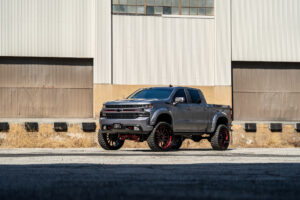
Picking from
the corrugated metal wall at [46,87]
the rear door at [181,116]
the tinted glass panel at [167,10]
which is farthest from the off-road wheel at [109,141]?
the tinted glass panel at [167,10]

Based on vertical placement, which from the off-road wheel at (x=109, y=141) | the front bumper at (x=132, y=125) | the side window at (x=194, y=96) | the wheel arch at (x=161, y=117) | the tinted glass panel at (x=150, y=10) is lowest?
the off-road wheel at (x=109, y=141)

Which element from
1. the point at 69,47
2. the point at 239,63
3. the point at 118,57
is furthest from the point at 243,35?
the point at 69,47

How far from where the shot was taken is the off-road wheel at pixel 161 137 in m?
14.3

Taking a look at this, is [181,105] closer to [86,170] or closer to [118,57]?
[86,170]

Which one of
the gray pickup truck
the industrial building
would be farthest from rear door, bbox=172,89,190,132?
the industrial building

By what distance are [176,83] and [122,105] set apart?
13417 mm

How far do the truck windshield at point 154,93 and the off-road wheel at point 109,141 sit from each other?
51.7 inches

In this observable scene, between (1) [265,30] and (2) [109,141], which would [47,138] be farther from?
(1) [265,30]

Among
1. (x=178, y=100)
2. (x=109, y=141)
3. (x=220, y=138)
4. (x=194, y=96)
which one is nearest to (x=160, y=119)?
(x=178, y=100)

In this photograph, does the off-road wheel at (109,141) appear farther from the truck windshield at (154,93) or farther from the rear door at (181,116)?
the rear door at (181,116)

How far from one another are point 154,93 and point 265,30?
582 inches

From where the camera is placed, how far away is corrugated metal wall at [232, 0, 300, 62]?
1129 inches

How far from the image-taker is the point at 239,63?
2925 cm

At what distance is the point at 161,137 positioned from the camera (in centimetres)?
1469
